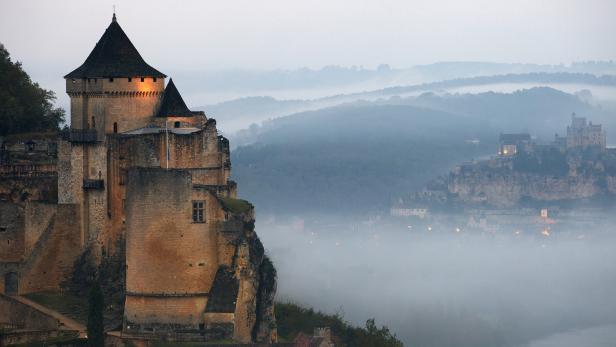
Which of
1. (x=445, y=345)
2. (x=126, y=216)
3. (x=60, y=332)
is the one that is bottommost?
(x=445, y=345)

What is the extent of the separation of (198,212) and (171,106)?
7.95 metres

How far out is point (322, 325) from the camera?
104625mm

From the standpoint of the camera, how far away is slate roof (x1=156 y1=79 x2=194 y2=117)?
94125mm

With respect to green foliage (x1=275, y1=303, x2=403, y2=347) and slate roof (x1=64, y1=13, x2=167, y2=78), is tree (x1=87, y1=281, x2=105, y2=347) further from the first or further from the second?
green foliage (x1=275, y1=303, x2=403, y2=347)

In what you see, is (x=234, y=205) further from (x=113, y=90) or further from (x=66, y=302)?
(x=66, y=302)

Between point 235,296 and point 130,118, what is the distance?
11.2 metres

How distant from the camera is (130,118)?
9375 centimetres

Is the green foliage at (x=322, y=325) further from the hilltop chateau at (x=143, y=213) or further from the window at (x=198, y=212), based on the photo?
the window at (x=198, y=212)

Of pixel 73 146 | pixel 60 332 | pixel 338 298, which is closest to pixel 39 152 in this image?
pixel 73 146

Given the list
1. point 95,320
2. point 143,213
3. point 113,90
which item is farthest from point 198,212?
point 113,90

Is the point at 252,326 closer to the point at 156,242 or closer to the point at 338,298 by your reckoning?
the point at 156,242

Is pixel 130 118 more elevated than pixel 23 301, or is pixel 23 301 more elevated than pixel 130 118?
pixel 130 118

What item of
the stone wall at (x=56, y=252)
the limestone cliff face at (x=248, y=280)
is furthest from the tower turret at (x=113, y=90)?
the limestone cliff face at (x=248, y=280)

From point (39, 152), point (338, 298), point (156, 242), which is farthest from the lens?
point (338, 298)
